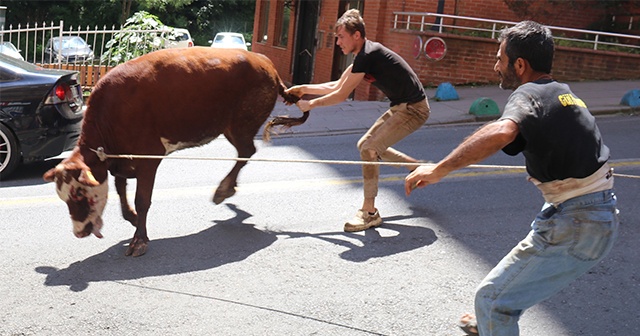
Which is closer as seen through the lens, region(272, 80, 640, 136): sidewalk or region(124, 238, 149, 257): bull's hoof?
region(124, 238, 149, 257): bull's hoof

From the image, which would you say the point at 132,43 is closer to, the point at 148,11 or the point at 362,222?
the point at 362,222

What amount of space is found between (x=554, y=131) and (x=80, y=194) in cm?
368

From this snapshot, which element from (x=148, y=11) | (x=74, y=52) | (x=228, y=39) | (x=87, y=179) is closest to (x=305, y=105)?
(x=87, y=179)

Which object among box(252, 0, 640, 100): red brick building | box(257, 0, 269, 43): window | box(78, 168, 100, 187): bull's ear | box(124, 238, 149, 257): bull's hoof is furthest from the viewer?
box(257, 0, 269, 43): window

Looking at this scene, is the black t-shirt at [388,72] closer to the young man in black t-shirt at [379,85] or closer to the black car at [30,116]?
the young man in black t-shirt at [379,85]

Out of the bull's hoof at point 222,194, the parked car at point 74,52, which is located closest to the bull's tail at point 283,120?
the bull's hoof at point 222,194

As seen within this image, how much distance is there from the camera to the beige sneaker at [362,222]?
21.0ft

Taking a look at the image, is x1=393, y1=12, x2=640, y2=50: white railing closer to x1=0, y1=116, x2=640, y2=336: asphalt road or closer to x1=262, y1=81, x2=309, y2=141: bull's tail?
x1=0, y1=116, x2=640, y2=336: asphalt road

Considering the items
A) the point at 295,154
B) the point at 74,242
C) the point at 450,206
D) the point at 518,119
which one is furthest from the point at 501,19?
the point at 518,119

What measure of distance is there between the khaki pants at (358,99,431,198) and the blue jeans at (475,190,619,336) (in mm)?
3130

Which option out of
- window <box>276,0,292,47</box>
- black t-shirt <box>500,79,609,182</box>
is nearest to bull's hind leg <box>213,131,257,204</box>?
black t-shirt <box>500,79,609,182</box>

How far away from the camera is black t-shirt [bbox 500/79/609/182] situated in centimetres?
322

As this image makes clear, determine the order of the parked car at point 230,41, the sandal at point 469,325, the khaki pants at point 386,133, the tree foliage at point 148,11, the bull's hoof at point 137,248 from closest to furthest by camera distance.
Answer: the sandal at point 469,325 < the bull's hoof at point 137,248 < the khaki pants at point 386,133 < the parked car at point 230,41 < the tree foliage at point 148,11

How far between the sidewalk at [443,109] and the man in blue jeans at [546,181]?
26.2 ft
